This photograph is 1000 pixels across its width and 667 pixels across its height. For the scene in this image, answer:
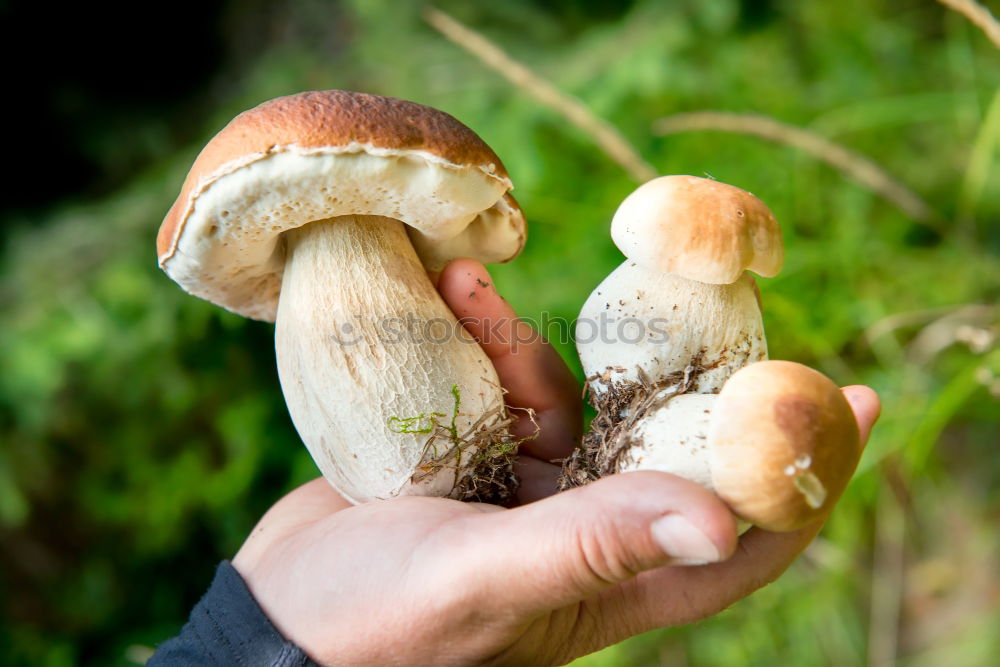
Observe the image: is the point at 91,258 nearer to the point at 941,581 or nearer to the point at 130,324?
the point at 130,324

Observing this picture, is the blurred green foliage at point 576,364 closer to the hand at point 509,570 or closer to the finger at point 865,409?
the finger at point 865,409

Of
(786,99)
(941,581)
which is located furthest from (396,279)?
(941,581)

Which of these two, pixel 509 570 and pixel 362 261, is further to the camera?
pixel 362 261

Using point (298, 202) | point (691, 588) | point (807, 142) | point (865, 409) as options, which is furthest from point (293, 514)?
point (807, 142)

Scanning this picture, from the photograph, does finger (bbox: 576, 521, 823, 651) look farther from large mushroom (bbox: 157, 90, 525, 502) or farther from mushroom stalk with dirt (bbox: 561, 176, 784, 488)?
large mushroom (bbox: 157, 90, 525, 502)

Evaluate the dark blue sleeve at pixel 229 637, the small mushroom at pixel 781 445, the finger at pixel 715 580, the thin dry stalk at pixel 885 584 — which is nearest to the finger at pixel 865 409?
the finger at pixel 715 580

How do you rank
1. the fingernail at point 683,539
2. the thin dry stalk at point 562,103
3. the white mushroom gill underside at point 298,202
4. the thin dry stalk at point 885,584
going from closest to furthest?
the fingernail at point 683,539, the white mushroom gill underside at point 298,202, the thin dry stalk at point 562,103, the thin dry stalk at point 885,584

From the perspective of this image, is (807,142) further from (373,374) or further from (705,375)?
(373,374)
